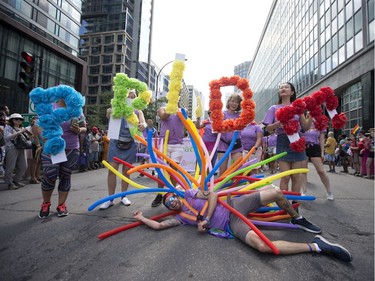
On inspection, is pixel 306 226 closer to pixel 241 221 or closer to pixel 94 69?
pixel 241 221

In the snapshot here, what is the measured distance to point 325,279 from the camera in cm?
173

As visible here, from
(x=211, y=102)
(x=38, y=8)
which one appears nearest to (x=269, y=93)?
(x=38, y=8)

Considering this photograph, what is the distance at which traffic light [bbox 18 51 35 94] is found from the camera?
6.44m

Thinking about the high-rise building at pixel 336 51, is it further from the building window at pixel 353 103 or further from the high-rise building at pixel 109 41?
the high-rise building at pixel 109 41

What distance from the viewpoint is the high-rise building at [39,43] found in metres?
22.9

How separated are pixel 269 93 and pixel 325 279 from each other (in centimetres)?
5009

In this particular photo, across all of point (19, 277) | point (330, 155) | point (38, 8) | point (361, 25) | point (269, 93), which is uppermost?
point (38, 8)

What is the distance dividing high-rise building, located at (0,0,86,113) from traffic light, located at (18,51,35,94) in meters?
12.1

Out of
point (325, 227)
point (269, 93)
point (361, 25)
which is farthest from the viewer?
point (269, 93)

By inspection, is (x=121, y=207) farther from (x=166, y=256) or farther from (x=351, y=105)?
(x=351, y=105)

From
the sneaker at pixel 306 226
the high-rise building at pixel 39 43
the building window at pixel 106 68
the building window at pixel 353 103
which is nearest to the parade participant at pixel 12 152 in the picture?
the sneaker at pixel 306 226

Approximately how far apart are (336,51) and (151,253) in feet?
75.1

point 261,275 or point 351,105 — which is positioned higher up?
point 351,105

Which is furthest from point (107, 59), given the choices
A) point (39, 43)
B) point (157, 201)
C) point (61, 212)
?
point (61, 212)
